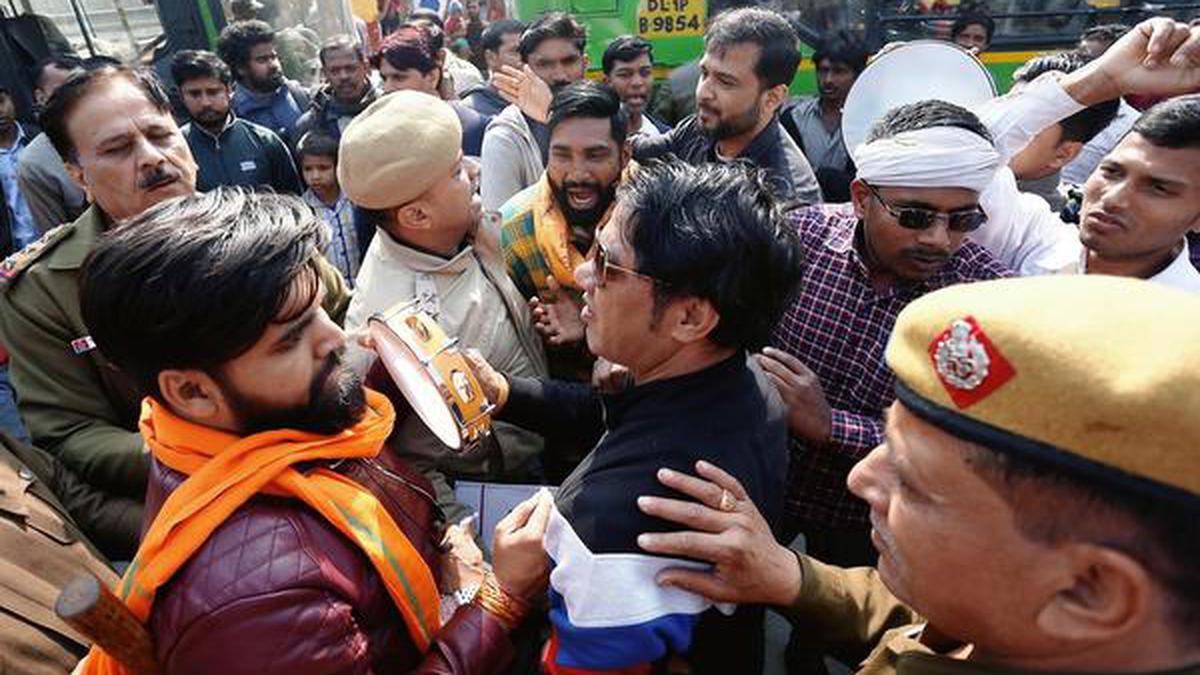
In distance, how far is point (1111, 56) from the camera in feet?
7.87

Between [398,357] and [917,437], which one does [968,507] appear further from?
[398,357]

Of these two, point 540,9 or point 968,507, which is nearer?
point 968,507

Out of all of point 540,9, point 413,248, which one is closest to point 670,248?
point 413,248

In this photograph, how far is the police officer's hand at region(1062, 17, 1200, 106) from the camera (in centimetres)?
218

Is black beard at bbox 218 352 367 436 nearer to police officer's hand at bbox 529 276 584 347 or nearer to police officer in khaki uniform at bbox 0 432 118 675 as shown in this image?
police officer in khaki uniform at bbox 0 432 118 675

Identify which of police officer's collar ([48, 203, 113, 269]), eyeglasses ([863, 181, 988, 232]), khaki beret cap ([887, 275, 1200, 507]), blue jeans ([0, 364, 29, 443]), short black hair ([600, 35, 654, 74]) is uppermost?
khaki beret cap ([887, 275, 1200, 507])

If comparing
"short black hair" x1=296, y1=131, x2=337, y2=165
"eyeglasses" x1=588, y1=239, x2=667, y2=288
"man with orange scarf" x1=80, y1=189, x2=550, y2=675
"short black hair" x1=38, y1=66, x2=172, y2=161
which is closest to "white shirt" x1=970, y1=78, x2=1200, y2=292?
"eyeglasses" x1=588, y1=239, x2=667, y2=288

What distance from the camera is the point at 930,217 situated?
6.41ft

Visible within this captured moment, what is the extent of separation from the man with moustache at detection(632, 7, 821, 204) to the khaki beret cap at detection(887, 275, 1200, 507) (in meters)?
2.55

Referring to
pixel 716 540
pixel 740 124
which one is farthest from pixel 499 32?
pixel 716 540

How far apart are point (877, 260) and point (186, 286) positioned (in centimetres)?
175

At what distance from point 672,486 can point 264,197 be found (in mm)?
985

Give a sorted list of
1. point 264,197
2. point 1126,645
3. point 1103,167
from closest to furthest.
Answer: point 1126,645 < point 264,197 < point 1103,167

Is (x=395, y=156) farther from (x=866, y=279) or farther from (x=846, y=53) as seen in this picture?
(x=846, y=53)
